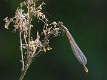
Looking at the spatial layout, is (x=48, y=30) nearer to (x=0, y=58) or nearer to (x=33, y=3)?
(x=33, y=3)

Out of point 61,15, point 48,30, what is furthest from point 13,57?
point 48,30

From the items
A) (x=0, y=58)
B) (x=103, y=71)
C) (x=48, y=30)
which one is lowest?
(x=48, y=30)

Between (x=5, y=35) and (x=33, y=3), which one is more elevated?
(x=5, y=35)

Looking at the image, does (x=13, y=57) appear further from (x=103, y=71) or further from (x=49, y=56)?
(x=103, y=71)

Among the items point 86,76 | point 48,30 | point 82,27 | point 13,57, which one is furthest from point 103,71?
point 48,30

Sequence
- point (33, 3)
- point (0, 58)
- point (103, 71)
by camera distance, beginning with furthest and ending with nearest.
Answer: point (0, 58)
point (103, 71)
point (33, 3)

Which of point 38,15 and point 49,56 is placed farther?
point 49,56

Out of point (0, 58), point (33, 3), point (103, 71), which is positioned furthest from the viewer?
point (0, 58)
